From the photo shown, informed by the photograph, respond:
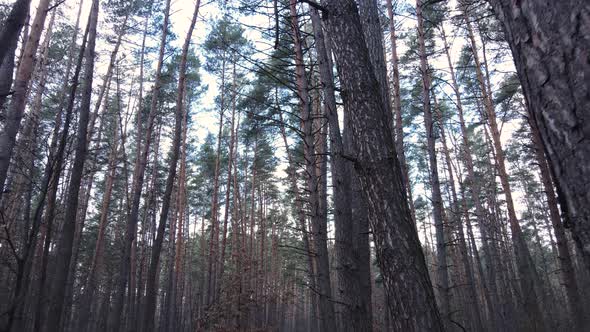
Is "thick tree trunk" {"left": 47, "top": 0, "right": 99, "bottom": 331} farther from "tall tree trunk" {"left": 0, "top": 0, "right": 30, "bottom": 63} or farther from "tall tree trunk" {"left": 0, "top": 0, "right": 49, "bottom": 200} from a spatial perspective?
"tall tree trunk" {"left": 0, "top": 0, "right": 30, "bottom": 63}

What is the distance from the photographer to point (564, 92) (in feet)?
3.09

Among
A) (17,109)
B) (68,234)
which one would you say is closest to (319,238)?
(68,234)

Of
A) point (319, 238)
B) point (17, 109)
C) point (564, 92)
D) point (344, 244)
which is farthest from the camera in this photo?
point (17, 109)

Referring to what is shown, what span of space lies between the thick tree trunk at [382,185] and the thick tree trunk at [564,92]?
1623 millimetres

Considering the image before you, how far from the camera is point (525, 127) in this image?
15.5m

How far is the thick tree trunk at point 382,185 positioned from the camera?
2.44 metres

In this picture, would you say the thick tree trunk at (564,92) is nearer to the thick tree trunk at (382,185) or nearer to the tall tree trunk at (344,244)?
the thick tree trunk at (382,185)

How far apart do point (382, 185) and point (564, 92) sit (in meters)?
1.83

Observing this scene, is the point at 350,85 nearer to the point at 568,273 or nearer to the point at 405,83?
the point at 568,273

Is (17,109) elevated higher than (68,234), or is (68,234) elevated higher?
(17,109)

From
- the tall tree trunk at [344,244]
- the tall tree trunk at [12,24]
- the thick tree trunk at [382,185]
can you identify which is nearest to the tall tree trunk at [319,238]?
the tall tree trunk at [344,244]

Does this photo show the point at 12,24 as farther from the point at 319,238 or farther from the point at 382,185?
the point at 319,238

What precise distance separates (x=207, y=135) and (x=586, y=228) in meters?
22.4

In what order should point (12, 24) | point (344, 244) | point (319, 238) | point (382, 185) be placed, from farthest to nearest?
point (319, 238)
point (344, 244)
point (382, 185)
point (12, 24)
